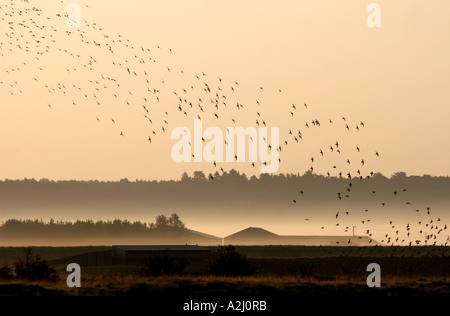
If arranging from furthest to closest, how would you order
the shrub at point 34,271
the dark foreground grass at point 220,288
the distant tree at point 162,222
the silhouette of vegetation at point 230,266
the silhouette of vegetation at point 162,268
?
1. the distant tree at point 162,222
2. the silhouette of vegetation at point 230,266
3. the silhouette of vegetation at point 162,268
4. the shrub at point 34,271
5. the dark foreground grass at point 220,288

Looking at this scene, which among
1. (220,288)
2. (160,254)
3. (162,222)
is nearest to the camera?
(220,288)

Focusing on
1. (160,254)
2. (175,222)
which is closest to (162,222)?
(175,222)

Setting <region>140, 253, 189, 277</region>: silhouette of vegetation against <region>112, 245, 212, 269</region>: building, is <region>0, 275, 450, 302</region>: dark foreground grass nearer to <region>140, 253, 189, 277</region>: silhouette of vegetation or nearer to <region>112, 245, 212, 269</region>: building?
<region>140, 253, 189, 277</region>: silhouette of vegetation

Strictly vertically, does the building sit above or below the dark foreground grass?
above

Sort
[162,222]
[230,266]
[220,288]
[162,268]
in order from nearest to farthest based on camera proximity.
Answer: [220,288] → [162,268] → [230,266] → [162,222]

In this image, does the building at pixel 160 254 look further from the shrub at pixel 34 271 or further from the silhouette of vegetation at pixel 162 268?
the shrub at pixel 34 271

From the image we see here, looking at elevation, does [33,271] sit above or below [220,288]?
above

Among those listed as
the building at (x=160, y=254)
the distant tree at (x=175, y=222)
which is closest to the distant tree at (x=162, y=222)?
the distant tree at (x=175, y=222)

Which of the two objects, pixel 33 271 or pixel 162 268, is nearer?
pixel 33 271

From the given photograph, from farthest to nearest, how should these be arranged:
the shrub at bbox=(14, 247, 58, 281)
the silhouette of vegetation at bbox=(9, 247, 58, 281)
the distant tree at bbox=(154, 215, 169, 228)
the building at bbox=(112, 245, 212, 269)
→ the distant tree at bbox=(154, 215, 169, 228) < the building at bbox=(112, 245, 212, 269) < the shrub at bbox=(14, 247, 58, 281) < the silhouette of vegetation at bbox=(9, 247, 58, 281)

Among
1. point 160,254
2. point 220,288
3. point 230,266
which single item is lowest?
point 220,288

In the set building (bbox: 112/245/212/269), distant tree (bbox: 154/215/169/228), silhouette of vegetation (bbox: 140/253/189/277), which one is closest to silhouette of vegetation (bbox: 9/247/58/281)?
silhouette of vegetation (bbox: 140/253/189/277)

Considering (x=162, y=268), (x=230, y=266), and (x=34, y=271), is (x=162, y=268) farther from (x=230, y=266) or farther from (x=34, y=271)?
(x=34, y=271)

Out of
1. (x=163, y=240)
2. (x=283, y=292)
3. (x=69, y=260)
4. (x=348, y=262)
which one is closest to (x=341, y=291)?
(x=283, y=292)
